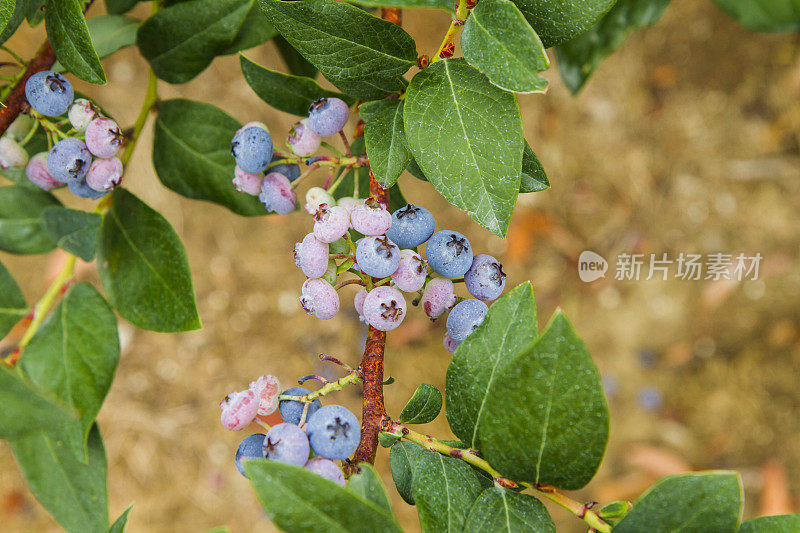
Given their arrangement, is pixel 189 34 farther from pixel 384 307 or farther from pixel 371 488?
pixel 371 488

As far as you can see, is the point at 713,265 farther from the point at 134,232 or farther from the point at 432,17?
the point at 134,232

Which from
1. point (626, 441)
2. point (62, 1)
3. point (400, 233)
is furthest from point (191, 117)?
point (626, 441)

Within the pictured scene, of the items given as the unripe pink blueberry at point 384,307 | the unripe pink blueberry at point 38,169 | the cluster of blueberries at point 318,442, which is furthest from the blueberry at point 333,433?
the unripe pink blueberry at point 38,169

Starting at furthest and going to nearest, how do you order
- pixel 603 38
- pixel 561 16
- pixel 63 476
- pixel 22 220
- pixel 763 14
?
pixel 763 14
pixel 603 38
pixel 22 220
pixel 63 476
pixel 561 16

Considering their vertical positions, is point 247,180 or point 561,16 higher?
point 561,16

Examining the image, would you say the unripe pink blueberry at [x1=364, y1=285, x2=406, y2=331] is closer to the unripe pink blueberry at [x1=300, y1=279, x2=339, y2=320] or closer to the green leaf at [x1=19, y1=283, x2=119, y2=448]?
the unripe pink blueberry at [x1=300, y1=279, x2=339, y2=320]

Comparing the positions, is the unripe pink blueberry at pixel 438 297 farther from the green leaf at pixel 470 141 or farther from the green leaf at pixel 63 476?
the green leaf at pixel 63 476

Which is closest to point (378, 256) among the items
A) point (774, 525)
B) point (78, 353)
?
point (774, 525)
